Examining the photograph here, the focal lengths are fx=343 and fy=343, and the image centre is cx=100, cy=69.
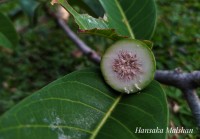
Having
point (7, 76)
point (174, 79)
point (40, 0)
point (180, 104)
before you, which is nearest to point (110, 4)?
point (174, 79)

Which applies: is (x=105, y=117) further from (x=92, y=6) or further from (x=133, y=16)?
(x=92, y=6)

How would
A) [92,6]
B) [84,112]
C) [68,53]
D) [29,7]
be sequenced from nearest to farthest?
[84,112], [92,6], [29,7], [68,53]

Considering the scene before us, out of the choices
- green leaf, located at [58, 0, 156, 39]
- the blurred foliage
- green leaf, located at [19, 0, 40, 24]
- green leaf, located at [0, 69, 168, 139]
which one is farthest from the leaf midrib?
green leaf, located at [19, 0, 40, 24]

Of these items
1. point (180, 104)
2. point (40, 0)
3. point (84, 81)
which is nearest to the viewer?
point (84, 81)

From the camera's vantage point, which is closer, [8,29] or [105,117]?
[105,117]

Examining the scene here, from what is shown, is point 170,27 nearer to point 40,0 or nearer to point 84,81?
point 40,0

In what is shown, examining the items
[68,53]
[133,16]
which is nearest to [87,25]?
[133,16]

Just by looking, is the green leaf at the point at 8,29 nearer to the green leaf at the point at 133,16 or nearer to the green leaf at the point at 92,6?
the green leaf at the point at 92,6
